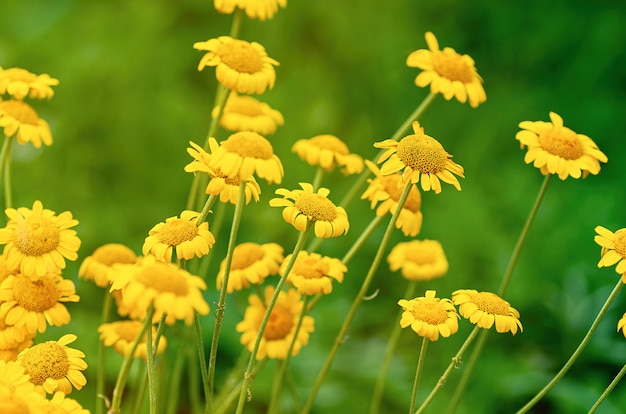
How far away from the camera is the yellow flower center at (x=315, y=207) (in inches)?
28.7

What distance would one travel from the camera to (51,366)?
71 cm

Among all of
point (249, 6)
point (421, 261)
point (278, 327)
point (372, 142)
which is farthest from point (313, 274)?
point (372, 142)

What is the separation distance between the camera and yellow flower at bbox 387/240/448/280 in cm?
101

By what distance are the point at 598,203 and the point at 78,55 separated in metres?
1.18

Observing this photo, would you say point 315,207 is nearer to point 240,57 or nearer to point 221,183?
point 221,183

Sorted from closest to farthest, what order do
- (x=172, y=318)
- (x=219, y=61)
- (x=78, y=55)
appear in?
(x=172, y=318) < (x=219, y=61) < (x=78, y=55)

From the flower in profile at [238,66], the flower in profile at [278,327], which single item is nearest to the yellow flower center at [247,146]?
the flower in profile at [238,66]

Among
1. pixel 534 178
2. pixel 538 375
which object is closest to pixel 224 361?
pixel 538 375

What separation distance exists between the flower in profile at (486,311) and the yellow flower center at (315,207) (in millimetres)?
148

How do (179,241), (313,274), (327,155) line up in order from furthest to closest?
(327,155) < (313,274) < (179,241)

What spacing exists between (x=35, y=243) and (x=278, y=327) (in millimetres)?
281

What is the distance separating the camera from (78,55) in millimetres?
1849

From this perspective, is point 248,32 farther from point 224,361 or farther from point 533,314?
point 533,314

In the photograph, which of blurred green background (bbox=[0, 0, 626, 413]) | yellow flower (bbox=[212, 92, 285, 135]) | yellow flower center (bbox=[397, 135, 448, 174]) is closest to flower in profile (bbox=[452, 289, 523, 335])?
yellow flower center (bbox=[397, 135, 448, 174])
